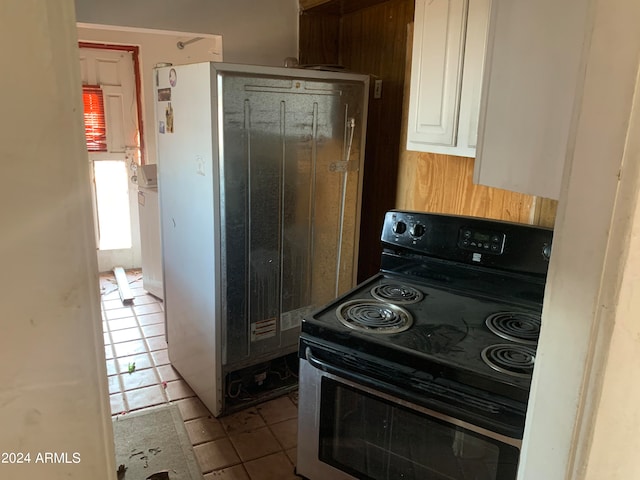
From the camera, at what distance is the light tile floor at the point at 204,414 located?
2062 mm

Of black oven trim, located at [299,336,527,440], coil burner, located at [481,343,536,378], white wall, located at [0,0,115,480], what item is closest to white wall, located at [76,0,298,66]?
black oven trim, located at [299,336,527,440]

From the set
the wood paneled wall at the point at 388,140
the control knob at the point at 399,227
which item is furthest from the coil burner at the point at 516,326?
the control knob at the point at 399,227

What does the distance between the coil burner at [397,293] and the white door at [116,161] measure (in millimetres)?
3067

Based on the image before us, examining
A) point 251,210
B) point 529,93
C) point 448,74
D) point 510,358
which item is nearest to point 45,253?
point 529,93

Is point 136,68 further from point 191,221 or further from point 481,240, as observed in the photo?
point 481,240

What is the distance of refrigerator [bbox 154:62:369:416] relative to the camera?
2133mm

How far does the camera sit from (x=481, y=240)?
5.81ft

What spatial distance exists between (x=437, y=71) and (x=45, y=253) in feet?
5.26

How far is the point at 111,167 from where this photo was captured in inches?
166

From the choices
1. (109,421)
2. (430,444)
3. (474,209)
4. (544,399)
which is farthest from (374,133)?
(109,421)

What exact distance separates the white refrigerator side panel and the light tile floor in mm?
97

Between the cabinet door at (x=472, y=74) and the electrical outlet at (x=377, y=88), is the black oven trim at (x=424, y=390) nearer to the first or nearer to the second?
the cabinet door at (x=472, y=74)

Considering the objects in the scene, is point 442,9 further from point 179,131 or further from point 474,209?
point 179,131

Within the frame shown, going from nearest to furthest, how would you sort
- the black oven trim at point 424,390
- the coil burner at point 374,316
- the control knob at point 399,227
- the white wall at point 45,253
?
the white wall at point 45,253, the black oven trim at point 424,390, the coil burner at point 374,316, the control knob at point 399,227
